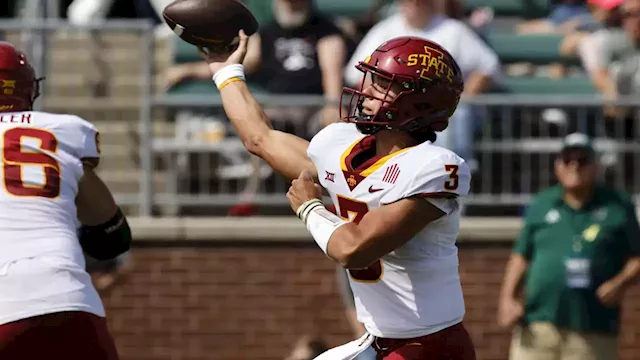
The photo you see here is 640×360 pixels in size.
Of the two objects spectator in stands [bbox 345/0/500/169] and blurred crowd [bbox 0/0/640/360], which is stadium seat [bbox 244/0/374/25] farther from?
spectator in stands [bbox 345/0/500/169]

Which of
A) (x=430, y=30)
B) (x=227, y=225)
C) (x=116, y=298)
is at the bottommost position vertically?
(x=116, y=298)

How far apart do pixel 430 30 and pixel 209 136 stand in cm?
177

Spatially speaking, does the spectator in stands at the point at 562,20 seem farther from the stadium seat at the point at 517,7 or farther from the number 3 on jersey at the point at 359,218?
the number 3 on jersey at the point at 359,218

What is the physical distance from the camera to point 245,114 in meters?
4.93

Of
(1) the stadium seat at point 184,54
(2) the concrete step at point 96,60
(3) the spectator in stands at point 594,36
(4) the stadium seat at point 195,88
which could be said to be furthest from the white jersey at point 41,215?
(3) the spectator in stands at point 594,36

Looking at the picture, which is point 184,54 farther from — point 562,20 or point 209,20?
point 209,20

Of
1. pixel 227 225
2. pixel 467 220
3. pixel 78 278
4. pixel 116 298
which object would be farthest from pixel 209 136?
pixel 78 278

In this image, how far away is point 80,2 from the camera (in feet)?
37.1

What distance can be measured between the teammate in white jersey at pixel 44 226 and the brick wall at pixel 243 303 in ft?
13.2

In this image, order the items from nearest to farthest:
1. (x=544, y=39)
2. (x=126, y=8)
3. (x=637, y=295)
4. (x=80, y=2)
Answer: (x=637, y=295)
(x=544, y=39)
(x=80, y=2)
(x=126, y=8)

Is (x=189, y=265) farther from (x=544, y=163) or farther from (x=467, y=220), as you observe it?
(x=544, y=163)

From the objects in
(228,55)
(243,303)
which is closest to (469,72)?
(243,303)

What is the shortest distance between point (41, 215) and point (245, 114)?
2.87 ft

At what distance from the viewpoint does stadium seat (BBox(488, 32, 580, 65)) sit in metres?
10.1
